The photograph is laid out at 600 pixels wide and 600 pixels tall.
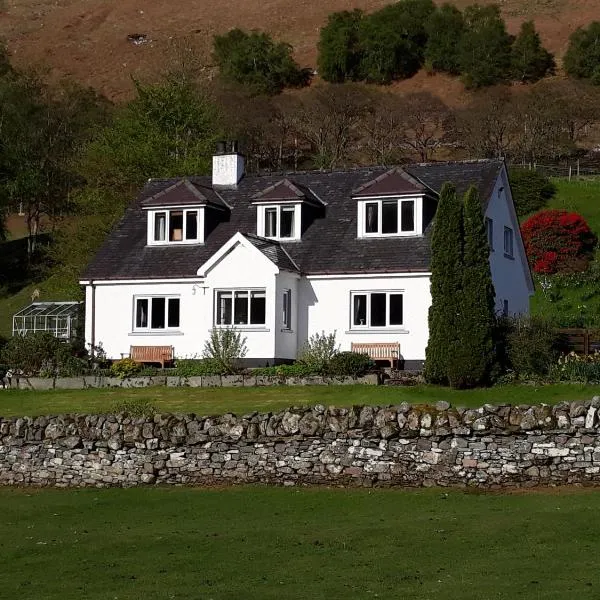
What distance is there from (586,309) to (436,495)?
116 ft

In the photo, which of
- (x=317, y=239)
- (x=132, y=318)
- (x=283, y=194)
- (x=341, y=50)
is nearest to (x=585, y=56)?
(x=341, y=50)

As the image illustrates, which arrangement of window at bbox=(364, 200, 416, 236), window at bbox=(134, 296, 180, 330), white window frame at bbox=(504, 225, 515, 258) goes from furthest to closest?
white window frame at bbox=(504, 225, 515, 258), window at bbox=(134, 296, 180, 330), window at bbox=(364, 200, 416, 236)

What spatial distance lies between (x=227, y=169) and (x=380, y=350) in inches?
421

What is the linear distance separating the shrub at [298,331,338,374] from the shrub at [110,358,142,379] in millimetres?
5238

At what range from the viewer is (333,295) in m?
36.4

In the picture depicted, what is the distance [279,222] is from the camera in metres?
38.4

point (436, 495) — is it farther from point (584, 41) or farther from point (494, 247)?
point (584, 41)

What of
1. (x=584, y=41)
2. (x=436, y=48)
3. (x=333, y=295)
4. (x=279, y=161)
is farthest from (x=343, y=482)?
(x=436, y=48)

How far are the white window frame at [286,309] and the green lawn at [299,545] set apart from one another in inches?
627

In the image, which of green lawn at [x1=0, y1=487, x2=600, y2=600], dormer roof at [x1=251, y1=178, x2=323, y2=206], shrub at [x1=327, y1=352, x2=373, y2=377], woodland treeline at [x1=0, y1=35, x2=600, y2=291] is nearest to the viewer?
green lawn at [x1=0, y1=487, x2=600, y2=600]

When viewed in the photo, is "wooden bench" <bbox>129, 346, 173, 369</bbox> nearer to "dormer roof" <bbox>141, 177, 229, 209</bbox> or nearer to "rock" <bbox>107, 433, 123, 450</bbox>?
"dormer roof" <bbox>141, 177, 229, 209</bbox>

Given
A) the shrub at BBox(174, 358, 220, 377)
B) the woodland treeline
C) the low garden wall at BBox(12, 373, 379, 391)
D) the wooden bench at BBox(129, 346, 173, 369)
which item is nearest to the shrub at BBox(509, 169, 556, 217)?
the woodland treeline

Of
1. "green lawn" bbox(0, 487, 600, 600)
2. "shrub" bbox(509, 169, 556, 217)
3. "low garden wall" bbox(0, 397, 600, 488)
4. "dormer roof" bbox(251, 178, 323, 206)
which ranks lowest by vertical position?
"green lawn" bbox(0, 487, 600, 600)

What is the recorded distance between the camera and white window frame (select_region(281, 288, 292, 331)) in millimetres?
36125
